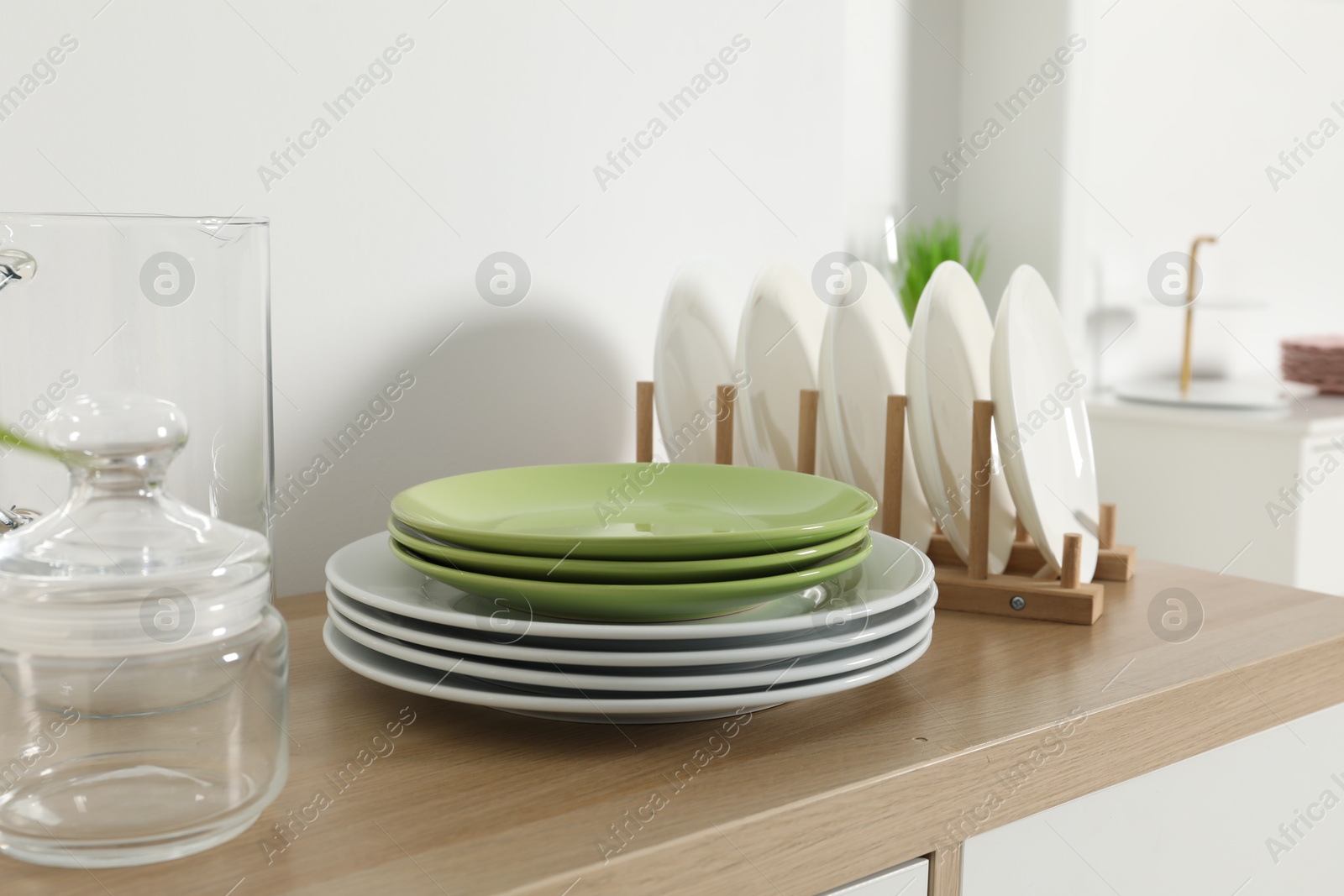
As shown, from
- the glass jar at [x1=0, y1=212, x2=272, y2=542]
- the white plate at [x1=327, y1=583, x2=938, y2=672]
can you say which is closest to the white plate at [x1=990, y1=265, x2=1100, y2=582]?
the white plate at [x1=327, y1=583, x2=938, y2=672]

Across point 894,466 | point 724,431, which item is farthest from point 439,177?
point 894,466

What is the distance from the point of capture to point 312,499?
873 mm

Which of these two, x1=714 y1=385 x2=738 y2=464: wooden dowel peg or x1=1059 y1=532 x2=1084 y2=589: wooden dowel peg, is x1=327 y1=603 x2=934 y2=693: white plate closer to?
x1=1059 y1=532 x2=1084 y2=589: wooden dowel peg

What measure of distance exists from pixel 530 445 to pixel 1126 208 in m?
1.89

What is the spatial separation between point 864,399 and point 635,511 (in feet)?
0.90

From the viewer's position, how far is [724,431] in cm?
91

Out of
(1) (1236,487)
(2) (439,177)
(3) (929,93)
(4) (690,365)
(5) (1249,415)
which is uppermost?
(3) (929,93)

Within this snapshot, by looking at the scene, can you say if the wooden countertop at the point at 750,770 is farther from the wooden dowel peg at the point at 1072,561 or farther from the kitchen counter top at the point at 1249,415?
the kitchen counter top at the point at 1249,415

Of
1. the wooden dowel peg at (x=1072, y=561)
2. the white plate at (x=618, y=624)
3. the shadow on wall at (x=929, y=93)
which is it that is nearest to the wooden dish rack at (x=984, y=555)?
the wooden dowel peg at (x=1072, y=561)

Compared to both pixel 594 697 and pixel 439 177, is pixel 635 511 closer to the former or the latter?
pixel 594 697

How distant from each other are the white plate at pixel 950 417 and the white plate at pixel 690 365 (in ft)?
0.69

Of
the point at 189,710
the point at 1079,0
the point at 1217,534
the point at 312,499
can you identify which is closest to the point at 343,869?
the point at 189,710

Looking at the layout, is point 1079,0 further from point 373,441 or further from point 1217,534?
point 373,441

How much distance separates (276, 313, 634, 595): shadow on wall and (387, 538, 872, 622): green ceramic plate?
357mm
